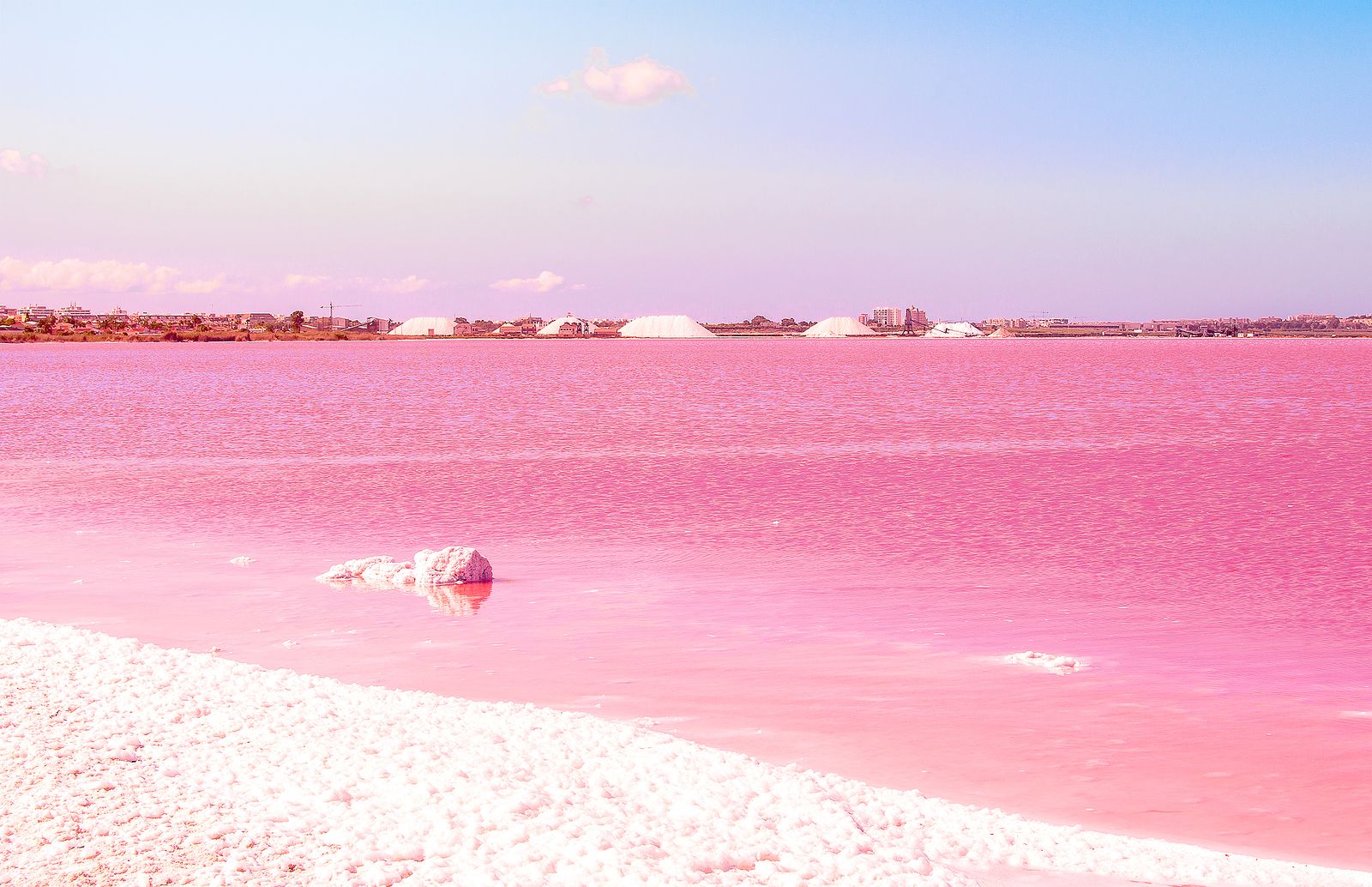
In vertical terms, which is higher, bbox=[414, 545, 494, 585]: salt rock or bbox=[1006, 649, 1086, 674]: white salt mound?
bbox=[414, 545, 494, 585]: salt rock

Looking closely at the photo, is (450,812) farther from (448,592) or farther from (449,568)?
(449,568)

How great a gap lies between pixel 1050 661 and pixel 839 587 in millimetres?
4297

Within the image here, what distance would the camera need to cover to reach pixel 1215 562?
17.7 m

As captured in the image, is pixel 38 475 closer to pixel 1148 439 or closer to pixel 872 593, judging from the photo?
pixel 872 593

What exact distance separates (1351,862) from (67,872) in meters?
6.58

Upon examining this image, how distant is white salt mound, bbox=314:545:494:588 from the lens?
48.5ft

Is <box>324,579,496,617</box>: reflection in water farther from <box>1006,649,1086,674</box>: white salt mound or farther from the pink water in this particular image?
<box>1006,649,1086,674</box>: white salt mound

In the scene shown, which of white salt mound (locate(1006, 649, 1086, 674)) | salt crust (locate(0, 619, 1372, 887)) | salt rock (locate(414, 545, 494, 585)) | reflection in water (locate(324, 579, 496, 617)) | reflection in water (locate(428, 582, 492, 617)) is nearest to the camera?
salt crust (locate(0, 619, 1372, 887))

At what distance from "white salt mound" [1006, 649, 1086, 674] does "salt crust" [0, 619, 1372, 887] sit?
4101 mm

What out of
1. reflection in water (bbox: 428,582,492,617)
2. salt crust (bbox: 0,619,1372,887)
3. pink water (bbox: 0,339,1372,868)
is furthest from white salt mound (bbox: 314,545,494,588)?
salt crust (bbox: 0,619,1372,887)

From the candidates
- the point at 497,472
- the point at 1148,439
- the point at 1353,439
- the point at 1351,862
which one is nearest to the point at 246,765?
the point at 1351,862

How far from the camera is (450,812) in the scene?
6.49m

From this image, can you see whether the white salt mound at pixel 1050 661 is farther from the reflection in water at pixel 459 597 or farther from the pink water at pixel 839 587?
the reflection in water at pixel 459 597

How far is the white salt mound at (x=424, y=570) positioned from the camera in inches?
583
